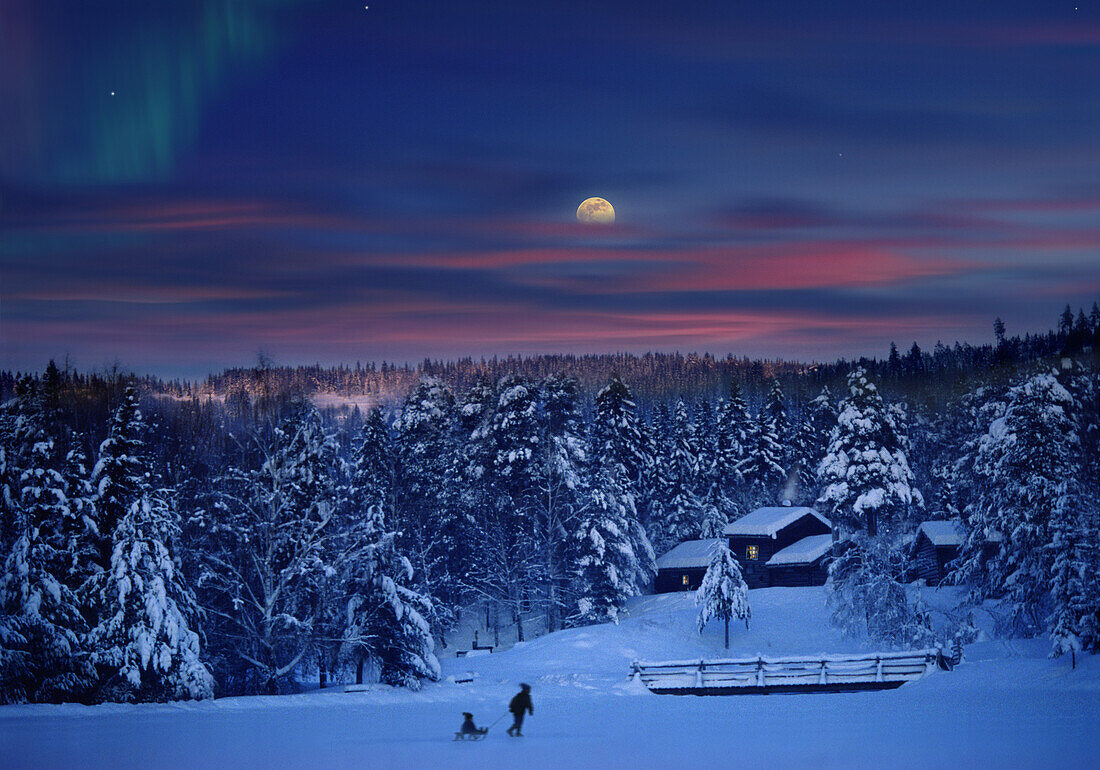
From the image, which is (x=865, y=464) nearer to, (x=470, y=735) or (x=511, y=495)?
(x=511, y=495)

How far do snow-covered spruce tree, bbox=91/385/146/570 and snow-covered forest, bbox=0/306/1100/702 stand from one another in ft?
0.27

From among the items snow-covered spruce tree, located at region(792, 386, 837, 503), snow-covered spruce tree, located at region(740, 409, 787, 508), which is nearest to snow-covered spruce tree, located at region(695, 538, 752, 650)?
snow-covered spruce tree, located at region(740, 409, 787, 508)

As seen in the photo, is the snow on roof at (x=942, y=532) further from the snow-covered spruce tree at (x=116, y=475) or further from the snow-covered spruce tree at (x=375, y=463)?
the snow-covered spruce tree at (x=116, y=475)

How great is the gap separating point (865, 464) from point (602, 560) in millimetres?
16409

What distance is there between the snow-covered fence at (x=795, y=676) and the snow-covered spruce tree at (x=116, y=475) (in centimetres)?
1864

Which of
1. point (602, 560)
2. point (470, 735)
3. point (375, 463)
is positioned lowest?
point (602, 560)

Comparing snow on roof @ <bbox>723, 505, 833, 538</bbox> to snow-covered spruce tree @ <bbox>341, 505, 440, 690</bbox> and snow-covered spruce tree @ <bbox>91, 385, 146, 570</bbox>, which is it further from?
snow-covered spruce tree @ <bbox>91, 385, 146, 570</bbox>

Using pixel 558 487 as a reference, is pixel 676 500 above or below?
below

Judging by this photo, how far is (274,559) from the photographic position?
3575 cm

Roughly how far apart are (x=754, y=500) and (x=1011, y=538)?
40.6m

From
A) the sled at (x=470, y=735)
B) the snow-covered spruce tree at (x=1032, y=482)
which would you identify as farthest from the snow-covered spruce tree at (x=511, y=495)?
the sled at (x=470, y=735)

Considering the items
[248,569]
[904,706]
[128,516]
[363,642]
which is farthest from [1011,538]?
[128,516]

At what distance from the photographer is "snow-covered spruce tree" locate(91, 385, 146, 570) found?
3067 cm

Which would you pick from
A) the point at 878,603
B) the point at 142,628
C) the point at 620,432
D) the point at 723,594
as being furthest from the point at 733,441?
the point at 142,628
